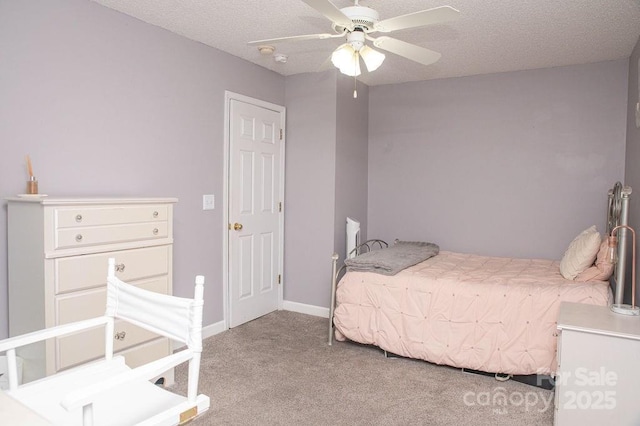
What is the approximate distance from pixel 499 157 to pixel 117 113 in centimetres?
350

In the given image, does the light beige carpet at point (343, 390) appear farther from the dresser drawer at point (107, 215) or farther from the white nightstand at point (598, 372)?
the dresser drawer at point (107, 215)

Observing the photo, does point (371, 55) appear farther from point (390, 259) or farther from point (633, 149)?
point (633, 149)

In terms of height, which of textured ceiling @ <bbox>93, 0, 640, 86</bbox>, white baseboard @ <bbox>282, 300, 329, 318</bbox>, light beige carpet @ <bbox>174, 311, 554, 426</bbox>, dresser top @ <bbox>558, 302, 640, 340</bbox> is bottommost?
→ light beige carpet @ <bbox>174, 311, 554, 426</bbox>

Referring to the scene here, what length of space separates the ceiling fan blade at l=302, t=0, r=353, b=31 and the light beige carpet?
217 centimetres

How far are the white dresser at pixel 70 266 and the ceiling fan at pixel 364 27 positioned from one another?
4.54 ft

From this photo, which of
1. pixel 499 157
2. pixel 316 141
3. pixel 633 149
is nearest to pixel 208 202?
pixel 316 141

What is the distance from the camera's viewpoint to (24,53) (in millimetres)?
2463

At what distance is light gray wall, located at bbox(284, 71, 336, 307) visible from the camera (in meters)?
4.38

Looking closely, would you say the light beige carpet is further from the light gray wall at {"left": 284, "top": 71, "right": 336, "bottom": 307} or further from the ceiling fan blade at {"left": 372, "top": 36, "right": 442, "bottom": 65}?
the ceiling fan blade at {"left": 372, "top": 36, "right": 442, "bottom": 65}

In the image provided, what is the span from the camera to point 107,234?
8.03 feet

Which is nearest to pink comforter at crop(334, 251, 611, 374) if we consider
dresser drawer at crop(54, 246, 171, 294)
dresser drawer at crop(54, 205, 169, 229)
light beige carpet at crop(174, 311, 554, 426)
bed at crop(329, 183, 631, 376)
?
bed at crop(329, 183, 631, 376)

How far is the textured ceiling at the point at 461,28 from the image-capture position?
2785mm

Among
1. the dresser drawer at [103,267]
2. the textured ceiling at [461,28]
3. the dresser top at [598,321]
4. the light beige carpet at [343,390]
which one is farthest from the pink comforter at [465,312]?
the textured ceiling at [461,28]

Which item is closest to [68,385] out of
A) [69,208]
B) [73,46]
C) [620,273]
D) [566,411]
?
[69,208]
